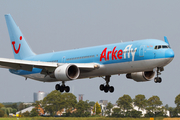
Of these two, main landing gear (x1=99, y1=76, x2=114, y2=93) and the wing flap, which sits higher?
the wing flap

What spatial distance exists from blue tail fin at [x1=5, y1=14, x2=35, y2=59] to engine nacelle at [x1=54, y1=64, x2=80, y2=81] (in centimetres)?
1446

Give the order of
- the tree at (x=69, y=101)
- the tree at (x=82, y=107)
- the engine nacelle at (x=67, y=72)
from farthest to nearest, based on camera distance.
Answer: the tree at (x=69, y=101) < the tree at (x=82, y=107) < the engine nacelle at (x=67, y=72)

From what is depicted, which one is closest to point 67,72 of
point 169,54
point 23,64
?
point 23,64

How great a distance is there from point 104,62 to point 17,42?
2039cm

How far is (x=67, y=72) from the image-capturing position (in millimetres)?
43281

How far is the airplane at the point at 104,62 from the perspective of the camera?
4034cm

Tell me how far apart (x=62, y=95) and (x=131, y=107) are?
15.2 metres

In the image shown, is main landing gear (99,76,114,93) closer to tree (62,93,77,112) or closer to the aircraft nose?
the aircraft nose

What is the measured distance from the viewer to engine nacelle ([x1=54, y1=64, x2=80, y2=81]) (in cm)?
4325

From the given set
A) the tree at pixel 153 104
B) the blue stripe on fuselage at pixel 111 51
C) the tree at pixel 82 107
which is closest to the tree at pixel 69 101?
the tree at pixel 82 107

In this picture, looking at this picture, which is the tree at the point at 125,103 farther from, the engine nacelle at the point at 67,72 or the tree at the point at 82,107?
the engine nacelle at the point at 67,72

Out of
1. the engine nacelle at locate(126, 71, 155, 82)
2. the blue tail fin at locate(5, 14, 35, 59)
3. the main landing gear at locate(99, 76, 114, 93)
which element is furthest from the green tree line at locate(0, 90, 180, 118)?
the engine nacelle at locate(126, 71, 155, 82)

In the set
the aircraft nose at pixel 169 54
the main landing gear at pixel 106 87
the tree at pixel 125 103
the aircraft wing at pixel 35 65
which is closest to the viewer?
the aircraft nose at pixel 169 54

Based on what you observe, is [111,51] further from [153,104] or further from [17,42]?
[153,104]
